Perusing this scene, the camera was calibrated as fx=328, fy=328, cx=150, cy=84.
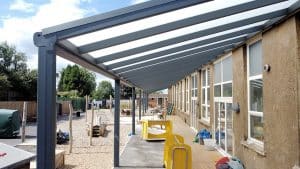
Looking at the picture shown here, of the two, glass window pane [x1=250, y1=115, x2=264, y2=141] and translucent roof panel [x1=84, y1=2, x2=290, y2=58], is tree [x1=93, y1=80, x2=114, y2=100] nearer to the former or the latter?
glass window pane [x1=250, y1=115, x2=264, y2=141]

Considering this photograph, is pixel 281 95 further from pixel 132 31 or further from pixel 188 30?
pixel 132 31

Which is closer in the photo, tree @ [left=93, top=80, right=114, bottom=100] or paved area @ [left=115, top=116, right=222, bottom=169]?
paved area @ [left=115, top=116, right=222, bottom=169]

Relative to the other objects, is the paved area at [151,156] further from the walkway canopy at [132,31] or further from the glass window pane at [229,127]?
the walkway canopy at [132,31]

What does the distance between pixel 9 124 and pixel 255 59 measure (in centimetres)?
1470

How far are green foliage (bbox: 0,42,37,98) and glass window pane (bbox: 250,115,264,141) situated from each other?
31.6 meters

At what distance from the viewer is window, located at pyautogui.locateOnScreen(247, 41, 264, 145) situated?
6926mm

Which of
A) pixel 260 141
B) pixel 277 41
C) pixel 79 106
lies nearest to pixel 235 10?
pixel 277 41

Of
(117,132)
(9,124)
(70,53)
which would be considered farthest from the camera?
(9,124)

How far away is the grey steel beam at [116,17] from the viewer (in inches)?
121

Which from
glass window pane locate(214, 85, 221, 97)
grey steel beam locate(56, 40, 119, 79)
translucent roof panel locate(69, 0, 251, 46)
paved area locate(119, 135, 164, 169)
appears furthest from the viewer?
glass window pane locate(214, 85, 221, 97)

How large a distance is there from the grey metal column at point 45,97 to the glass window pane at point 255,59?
5058 mm

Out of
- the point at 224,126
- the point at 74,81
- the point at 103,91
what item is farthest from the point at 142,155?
the point at 103,91

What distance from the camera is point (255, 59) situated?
725cm

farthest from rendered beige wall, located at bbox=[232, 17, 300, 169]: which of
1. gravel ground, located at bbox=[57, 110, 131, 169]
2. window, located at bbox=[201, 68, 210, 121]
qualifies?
window, located at bbox=[201, 68, 210, 121]
